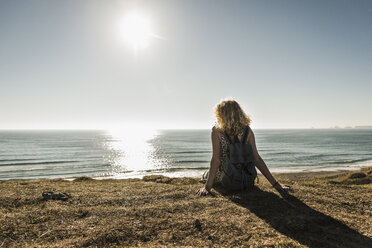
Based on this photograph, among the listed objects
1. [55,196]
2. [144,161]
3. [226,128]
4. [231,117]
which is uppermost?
[231,117]

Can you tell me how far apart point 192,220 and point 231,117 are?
8.06ft

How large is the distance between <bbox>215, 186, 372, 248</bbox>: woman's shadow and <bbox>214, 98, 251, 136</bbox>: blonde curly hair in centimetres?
170

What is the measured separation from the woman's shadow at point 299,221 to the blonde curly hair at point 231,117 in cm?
170

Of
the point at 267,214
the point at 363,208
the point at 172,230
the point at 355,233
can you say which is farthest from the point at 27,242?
the point at 363,208

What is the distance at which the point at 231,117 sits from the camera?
5.14 m

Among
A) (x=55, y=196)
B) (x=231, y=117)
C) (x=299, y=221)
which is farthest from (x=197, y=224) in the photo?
(x=55, y=196)

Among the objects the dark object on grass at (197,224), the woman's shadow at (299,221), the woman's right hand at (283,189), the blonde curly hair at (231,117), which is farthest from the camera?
the woman's right hand at (283,189)

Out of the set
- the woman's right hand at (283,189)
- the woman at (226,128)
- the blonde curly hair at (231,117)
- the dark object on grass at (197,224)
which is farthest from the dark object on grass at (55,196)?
the woman's right hand at (283,189)

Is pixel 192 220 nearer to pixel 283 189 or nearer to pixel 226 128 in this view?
pixel 226 128

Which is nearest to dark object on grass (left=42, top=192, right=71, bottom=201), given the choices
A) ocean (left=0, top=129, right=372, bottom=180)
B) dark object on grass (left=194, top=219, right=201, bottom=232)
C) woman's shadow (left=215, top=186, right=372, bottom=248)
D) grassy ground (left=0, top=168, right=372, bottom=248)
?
grassy ground (left=0, top=168, right=372, bottom=248)

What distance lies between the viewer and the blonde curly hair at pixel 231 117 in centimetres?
516

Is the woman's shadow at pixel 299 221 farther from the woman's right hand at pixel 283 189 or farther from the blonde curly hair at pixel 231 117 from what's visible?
the blonde curly hair at pixel 231 117

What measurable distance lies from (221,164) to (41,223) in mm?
4234

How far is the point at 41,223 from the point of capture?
13.9 feet
